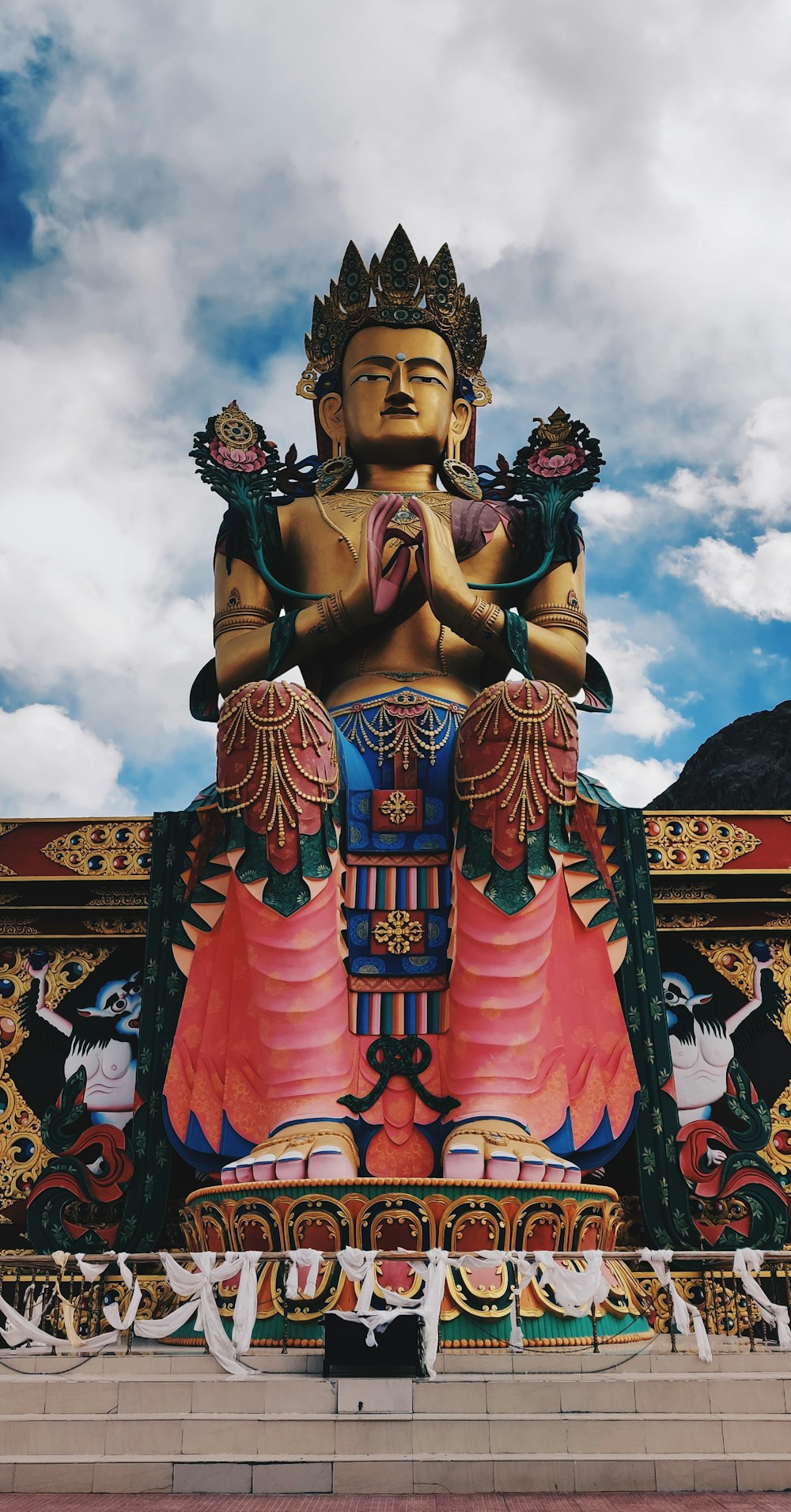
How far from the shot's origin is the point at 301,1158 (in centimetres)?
494

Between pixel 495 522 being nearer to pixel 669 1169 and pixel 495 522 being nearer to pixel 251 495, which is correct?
pixel 251 495

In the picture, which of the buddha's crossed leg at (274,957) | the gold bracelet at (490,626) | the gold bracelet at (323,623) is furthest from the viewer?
the gold bracelet at (323,623)

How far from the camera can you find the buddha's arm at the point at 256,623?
6.27 meters

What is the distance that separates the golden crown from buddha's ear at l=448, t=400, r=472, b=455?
7cm

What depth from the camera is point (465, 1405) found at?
3.49 metres

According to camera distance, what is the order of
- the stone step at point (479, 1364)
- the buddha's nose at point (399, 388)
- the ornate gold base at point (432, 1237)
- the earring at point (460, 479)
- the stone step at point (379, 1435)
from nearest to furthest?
the stone step at point (379, 1435) → the stone step at point (479, 1364) → the ornate gold base at point (432, 1237) → the buddha's nose at point (399, 388) → the earring at point (460, 479)

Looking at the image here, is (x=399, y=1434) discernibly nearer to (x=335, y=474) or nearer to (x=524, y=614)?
(x=524, y=614)

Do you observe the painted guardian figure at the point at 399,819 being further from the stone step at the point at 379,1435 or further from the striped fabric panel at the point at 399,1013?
the stone step at the point at 379,1435

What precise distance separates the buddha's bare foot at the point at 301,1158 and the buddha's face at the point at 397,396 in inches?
147

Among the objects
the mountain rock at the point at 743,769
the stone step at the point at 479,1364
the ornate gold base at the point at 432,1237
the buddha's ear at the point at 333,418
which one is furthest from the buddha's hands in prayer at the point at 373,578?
the mountain rock at the point at 743,769

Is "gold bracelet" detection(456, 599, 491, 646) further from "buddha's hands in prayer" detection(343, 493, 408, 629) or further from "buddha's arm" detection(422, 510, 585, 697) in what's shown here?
"buddha's hands in prayer" detection(343, 493, 408, 629)

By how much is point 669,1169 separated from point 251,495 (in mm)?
3923

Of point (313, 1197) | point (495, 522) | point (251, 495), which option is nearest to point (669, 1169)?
point (313, 1197)

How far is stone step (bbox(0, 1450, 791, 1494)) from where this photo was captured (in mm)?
3123
